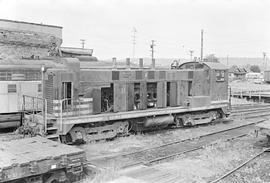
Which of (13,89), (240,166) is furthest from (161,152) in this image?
(13,89)

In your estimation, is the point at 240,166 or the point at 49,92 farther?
the point at 49,92

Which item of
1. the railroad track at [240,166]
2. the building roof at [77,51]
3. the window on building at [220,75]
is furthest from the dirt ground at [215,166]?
the building roof at [77,51]

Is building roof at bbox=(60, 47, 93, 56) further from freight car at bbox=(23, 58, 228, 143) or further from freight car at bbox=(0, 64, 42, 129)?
freight car at bbox=(23, 58, 228, 143)

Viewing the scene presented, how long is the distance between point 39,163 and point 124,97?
278 inches

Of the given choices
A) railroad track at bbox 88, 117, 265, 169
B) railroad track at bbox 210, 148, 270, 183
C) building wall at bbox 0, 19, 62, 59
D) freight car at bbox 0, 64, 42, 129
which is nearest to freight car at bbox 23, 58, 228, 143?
railroad track at bbox 88, 117, 265, 169

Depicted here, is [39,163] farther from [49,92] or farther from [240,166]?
[240,166]

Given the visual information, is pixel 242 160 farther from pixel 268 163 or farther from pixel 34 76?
pixel 34 76

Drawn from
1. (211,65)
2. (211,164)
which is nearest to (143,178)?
(211,164)

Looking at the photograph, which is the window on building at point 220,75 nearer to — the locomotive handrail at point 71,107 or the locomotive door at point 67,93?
the locomotive handrail at point 71,107

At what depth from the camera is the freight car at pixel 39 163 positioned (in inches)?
290

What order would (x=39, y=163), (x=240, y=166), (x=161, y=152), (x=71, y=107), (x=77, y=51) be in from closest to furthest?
(x=39, y=163) < (x=240, y=166) < (x=161, y=152) < (x=71, y=107) < (x=77, y=51)

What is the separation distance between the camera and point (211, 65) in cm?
1775

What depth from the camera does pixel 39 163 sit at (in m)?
7.70

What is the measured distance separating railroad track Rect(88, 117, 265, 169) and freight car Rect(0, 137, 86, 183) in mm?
1596
